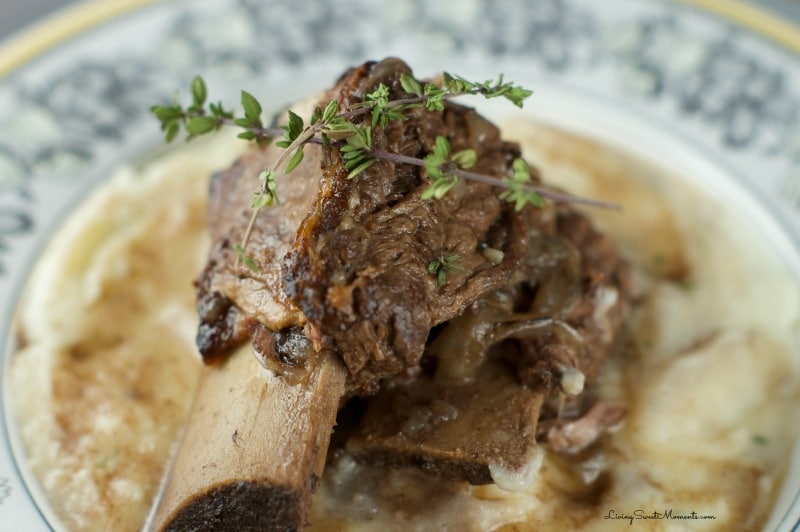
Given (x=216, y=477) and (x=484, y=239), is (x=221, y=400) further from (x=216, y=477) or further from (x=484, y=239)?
(x=484, y=239)

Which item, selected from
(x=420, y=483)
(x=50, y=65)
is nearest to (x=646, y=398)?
(x=420, y=483)

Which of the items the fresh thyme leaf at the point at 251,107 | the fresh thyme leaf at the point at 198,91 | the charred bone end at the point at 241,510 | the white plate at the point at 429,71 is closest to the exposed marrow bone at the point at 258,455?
the charred bone end at the point at 241,510

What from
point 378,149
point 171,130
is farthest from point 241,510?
point 171,130

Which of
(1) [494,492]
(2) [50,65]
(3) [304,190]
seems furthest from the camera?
(2) [50,65]

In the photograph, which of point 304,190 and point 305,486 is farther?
point 304,190

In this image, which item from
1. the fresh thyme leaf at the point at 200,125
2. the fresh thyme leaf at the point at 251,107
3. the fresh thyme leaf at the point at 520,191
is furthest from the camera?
the fresh thyme leaf at the point at 200,125

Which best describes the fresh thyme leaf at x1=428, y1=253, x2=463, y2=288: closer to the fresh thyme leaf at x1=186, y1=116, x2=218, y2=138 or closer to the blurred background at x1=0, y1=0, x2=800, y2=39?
the fresh thyme leaf at x1=186, y1=116, x2=218, y2=138

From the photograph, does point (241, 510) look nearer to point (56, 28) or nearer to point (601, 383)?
point (601, 383)

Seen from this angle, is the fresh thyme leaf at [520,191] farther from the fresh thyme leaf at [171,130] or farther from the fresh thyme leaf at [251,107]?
the fresh thyme leaf at [171,130]
